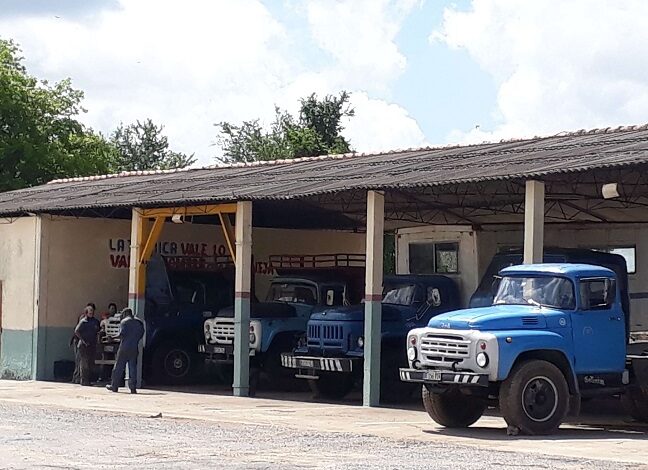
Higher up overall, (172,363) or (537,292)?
(537,292)

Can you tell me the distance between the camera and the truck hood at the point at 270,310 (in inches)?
1029

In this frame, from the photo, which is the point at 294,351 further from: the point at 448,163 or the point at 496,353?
the point at 496,353

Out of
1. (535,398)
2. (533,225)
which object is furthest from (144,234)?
(535,398)

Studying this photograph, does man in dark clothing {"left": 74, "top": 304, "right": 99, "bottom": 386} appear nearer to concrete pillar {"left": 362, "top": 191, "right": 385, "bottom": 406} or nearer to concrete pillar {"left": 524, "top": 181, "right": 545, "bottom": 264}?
concrete pillar {"left": 362, "top": 191, "right": 385, "bottom": 406}

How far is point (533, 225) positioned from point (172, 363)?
37.5 ft

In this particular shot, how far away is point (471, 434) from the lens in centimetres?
1730

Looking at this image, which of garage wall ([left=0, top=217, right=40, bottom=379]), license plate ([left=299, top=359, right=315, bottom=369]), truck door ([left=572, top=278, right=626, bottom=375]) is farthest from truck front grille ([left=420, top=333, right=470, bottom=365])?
garage wall ([left=0, top=217, right=40, bottom=379])

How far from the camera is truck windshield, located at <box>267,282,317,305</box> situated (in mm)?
26734

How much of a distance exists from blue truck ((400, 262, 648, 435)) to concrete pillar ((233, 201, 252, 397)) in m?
7.07

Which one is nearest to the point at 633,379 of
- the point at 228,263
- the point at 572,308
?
the point at 572,308

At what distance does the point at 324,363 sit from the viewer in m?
23.0

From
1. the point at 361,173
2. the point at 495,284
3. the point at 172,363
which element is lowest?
the point at 172,363

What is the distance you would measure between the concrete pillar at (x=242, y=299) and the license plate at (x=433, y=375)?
7817mm

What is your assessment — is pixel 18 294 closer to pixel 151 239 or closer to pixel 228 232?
pixel 151 239
